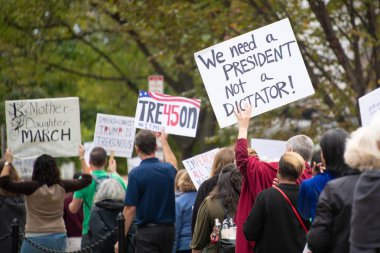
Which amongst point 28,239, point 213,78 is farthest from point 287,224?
point 28,239

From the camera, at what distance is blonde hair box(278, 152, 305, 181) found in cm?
730

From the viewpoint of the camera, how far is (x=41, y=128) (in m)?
11.4

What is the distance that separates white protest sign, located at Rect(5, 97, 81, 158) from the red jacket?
13.0ft

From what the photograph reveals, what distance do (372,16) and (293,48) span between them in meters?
7.85

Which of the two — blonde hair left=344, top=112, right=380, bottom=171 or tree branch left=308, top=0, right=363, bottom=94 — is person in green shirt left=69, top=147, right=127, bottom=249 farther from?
blonde hair left=344, top=112, right=380, bottom=171

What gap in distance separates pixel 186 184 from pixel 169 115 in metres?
1.15

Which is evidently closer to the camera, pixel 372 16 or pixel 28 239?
pixel 28 239

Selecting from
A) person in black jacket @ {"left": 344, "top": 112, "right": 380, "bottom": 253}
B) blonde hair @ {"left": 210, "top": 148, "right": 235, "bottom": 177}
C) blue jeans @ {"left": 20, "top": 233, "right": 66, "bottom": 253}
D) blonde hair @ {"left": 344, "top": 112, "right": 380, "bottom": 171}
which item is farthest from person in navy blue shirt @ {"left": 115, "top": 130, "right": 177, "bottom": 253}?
person in black jacket @ {"left": 344, "top": 112, "right": 380, "bottom": 253}

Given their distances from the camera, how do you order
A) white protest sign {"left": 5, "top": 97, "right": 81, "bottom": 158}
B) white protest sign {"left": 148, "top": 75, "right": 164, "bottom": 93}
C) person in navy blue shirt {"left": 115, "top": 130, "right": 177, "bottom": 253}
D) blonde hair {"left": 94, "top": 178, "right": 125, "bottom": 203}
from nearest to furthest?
1. person in navy blue shirt {"left": 115, "top": 130, "right": 177, "bottom": 253}
2. blonde hair {"left": 94, "top": 178, "right": 125, "bottom": 203}
3. white protest sign {"left": 5, "top": 97, "right": 81, "bottom": 158}
4. white protest sign {"left": 148, "top": 75, "right": 164, "bottom": 93}

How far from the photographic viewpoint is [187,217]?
1002 centimetres

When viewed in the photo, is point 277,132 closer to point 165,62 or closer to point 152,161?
point 165,62

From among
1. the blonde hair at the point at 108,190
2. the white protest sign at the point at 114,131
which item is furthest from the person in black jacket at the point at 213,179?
the white protest sign at the point at 114,131

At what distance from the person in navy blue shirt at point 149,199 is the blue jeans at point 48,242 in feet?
3.05

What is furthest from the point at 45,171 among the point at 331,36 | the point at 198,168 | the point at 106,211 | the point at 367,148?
the point at 331,36
